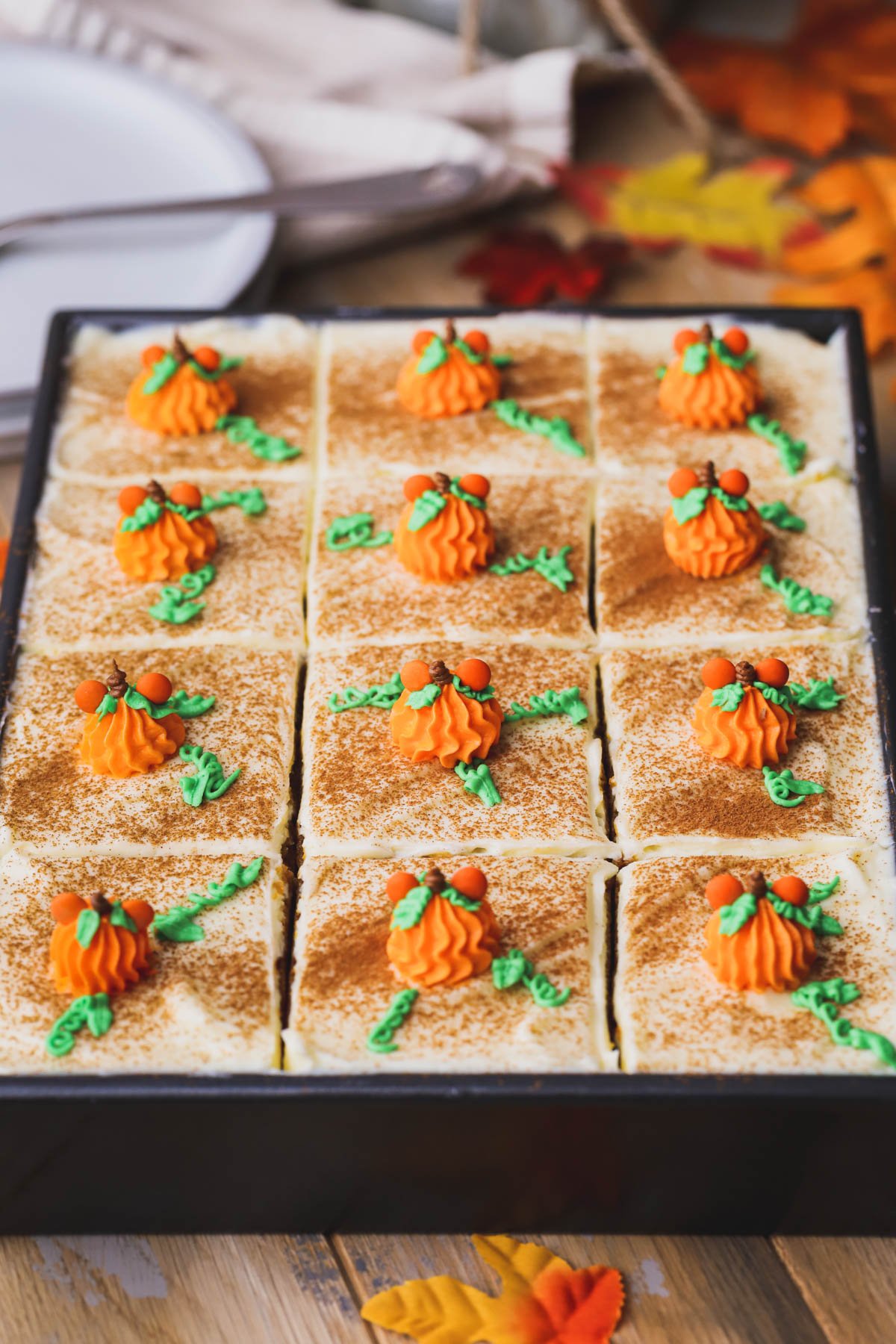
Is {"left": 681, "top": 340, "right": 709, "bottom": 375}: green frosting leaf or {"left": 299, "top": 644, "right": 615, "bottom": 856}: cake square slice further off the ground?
{"left": 681, "top": 340, "right": 709, "bottom": 375}: green frosting leaf

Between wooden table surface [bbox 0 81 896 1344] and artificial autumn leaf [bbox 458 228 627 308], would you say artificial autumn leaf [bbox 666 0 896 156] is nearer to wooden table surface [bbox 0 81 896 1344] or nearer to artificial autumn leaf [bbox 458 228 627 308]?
artificial autumn leaf [bbox 458 228 627 308]

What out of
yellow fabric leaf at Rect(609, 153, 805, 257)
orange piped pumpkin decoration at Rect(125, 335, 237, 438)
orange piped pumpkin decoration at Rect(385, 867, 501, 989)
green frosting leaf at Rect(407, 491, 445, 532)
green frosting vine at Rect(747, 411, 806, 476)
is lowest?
orange piped pumpkin decoration at Rect(385, 867, 501, 989)

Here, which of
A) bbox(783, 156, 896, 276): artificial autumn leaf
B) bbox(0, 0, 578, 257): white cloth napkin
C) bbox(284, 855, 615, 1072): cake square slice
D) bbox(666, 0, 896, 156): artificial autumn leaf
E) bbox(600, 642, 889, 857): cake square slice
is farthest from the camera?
bbox(666, 0, 896, 156): artificial autumn leaf

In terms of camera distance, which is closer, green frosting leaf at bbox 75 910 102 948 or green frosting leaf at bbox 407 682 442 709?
green frosting leaf at bbox 75 910 102 948

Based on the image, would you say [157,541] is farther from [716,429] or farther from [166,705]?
[716,429]

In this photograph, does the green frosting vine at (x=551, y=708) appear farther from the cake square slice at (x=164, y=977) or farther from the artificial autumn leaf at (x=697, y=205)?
the artificial autumn leaf at (x=697, y=205)

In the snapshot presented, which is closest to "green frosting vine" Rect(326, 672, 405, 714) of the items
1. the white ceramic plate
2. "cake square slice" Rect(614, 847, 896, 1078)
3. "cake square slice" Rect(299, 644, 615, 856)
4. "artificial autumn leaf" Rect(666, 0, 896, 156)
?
"cake square slice" Rect(299, 644, 615, 856)

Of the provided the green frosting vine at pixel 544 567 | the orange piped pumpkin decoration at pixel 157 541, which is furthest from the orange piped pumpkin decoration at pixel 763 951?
the orange piped pumpkin decoration at pixel 157 541
